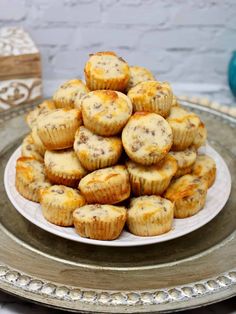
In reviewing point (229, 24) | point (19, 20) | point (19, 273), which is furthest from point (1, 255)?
point (229, 24)

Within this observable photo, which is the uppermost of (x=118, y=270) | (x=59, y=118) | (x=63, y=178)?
(x=59, y=118)

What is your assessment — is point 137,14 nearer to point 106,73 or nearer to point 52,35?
point 52,35

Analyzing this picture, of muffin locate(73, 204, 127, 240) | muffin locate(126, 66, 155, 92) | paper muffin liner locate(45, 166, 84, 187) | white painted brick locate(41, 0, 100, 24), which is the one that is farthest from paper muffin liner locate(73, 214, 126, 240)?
white painted brick locate(41, 0, 100, 24)

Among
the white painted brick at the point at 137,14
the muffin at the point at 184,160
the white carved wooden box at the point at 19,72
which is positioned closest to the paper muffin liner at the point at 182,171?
the muffin at the point at 184,160

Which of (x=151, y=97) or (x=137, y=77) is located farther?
(x=137, y=77)

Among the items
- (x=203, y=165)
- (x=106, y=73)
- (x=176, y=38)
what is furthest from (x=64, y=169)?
(x=176, y=38)

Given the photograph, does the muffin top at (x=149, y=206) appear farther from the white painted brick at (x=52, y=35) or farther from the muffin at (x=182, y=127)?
the white painted brick at (x=52, y=35)
